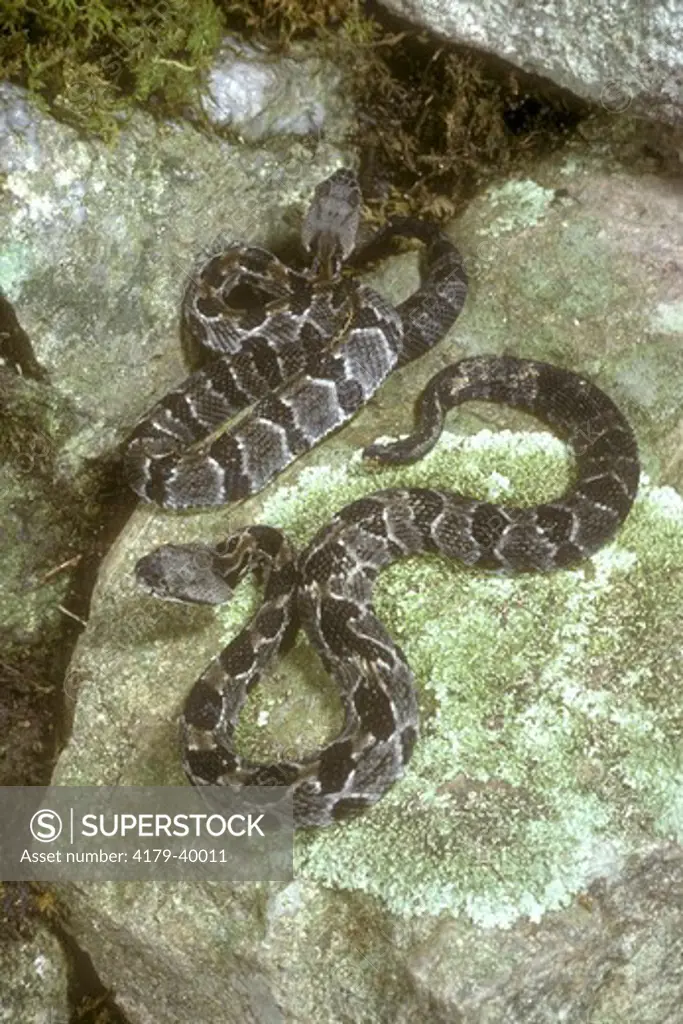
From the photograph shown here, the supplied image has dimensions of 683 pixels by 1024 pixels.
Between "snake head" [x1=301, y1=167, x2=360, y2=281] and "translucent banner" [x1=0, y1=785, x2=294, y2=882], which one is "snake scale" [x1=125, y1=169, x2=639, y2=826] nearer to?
"snake head" [x1=301, y1=167, x2=360, y2=281]

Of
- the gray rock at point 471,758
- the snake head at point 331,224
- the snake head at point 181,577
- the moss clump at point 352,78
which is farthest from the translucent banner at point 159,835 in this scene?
the moss clump at point 352,78

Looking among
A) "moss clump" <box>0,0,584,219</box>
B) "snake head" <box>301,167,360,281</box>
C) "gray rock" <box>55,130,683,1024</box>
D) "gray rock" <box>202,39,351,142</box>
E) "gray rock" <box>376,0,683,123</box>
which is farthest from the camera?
"snake head" <box>301,167,360,281</box>

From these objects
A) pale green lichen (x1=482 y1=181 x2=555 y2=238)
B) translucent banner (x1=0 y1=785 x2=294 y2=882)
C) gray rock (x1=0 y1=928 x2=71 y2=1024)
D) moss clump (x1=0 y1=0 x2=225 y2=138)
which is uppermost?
moss clump (x1=0 y1=0 x2=225 y2=138)

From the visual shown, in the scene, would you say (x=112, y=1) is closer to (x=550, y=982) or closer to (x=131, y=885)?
(x=131, y=885)

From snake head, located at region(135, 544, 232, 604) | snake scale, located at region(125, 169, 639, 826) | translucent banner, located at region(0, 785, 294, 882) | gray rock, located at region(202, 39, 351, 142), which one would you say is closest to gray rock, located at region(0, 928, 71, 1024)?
translucent banner, located at region(0, 785, 294, 882)

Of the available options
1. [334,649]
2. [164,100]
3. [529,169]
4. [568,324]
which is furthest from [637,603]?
[164,100]

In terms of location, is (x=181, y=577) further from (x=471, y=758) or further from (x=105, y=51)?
(x=105, y=51)

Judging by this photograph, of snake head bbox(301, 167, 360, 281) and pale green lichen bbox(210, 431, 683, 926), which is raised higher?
snake head bbox(301, 167, 360, 281)
